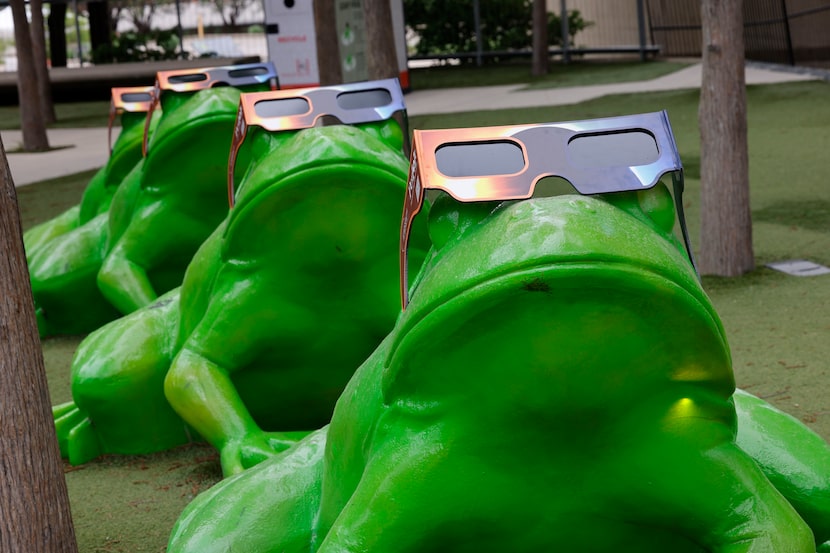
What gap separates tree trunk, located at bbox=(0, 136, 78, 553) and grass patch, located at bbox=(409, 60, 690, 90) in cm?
1603

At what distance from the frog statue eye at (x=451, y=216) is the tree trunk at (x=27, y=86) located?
493 inches

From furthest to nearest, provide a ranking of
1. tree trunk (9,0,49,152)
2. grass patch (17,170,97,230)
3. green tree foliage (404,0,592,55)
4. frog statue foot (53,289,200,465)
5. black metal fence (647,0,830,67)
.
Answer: green tree foliage (404,0,592,55) → black metal fence (647,0,830,67) → tree trunk (9,0,49,152) → grass patch (17,170,97,230) → frog statue foot (53,289,200,465)

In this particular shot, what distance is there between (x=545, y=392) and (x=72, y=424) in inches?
131

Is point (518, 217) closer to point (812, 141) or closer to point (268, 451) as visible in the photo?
A: point (268, 451)

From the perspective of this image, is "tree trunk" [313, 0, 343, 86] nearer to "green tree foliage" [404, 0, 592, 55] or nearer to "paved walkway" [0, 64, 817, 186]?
"paved walkway" [0, 64, 817, 186]

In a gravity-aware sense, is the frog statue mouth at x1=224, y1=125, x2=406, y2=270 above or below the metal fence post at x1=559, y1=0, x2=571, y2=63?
below

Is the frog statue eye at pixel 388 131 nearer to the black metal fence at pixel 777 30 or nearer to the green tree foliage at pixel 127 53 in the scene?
the black metal fence at pixel 777 30

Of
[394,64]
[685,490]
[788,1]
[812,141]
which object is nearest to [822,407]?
[685,490]

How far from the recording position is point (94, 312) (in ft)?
21.2

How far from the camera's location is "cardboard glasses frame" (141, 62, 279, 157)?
208 inches

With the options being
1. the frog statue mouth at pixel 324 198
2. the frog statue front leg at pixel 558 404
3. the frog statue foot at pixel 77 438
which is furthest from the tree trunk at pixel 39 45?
the frog statue front leg at pixel 558 404

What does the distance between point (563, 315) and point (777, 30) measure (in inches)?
726

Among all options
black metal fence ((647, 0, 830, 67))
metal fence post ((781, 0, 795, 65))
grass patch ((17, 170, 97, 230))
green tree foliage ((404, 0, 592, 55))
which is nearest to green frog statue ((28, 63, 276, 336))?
grass patch ((17, 170, 97, 230))

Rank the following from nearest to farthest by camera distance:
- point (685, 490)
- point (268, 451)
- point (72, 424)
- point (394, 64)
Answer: point (685, 490)
point (268, 451)
point (72, 424)
point (394, 64)
